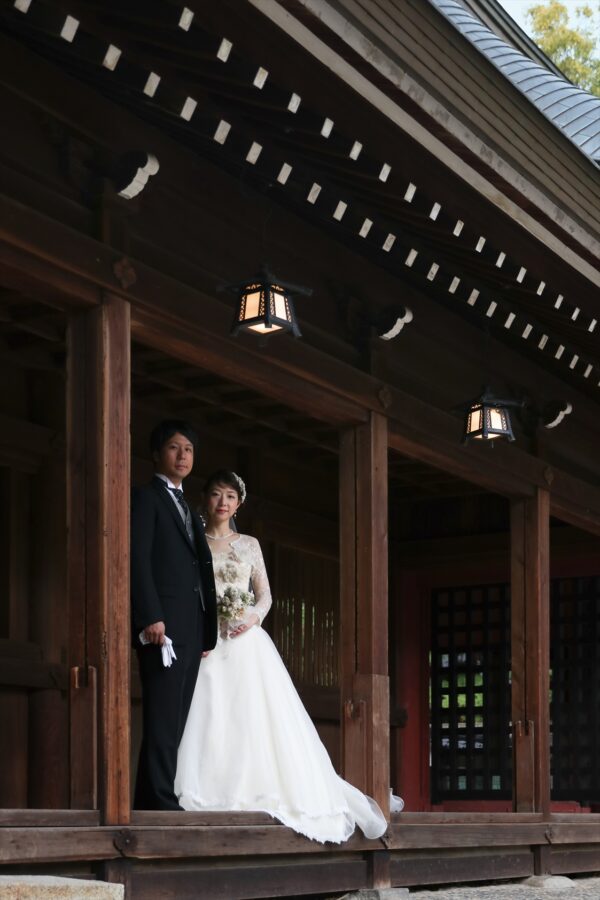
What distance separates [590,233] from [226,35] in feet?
9.16

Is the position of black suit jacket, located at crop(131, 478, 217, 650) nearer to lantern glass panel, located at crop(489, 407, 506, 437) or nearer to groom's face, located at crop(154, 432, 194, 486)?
groom's face, located at crop(154, 432, 194, 486)

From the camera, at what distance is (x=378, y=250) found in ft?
23.0

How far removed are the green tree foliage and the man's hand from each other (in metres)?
26.0

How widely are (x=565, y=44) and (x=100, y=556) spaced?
27.3 metres

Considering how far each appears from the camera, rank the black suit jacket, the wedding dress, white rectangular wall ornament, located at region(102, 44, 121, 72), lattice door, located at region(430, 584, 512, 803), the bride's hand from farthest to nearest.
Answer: lattice door, located at region(430, 584, 512, 803)
the bride's hand
the wedding dress
the black suit jacket
white rectangular wall ornament, located at region(102, 44, 121, 72)

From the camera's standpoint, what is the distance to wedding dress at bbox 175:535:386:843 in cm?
584

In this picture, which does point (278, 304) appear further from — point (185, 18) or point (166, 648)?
point (185, 18)

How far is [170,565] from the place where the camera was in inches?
226

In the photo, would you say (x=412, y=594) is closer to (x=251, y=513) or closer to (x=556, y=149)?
(x=251, y=513)

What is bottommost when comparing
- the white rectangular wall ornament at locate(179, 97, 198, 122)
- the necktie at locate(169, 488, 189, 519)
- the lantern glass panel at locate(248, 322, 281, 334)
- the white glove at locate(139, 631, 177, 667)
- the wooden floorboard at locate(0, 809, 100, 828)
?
Result: the wooden floorboard at locate(0, 809, 100, 828)

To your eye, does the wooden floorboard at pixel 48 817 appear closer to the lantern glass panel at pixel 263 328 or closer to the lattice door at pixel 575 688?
the lantern glass panel at pixel 263 328

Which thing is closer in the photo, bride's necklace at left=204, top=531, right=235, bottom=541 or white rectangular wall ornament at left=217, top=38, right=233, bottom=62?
white rectangular wall ornament at left=217, top=38, right=233, bottom=62

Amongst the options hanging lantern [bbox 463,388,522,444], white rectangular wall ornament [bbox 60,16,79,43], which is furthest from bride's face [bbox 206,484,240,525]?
white rectangular wall ornament [bbox 60,16,79,43]

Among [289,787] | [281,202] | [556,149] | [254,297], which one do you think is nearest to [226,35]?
[254,297]
